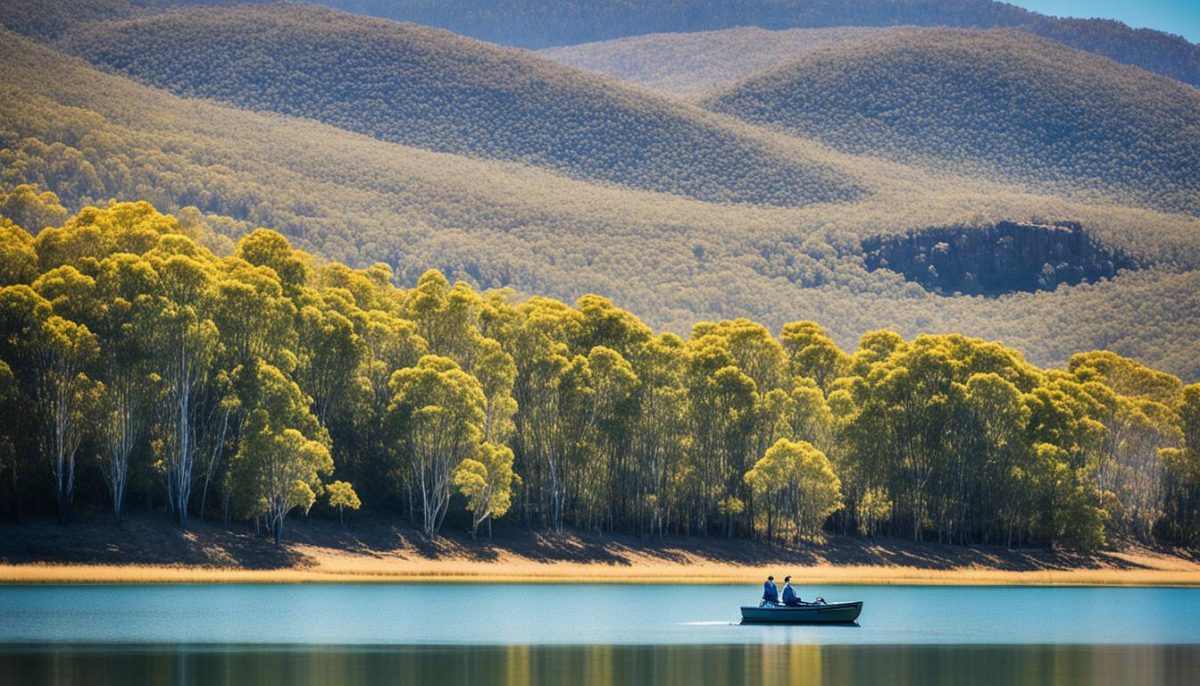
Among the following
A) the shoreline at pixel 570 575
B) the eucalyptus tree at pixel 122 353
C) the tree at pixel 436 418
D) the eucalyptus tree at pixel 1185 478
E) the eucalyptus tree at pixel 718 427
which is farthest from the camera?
the eucalyptus tree at pixel 1185 478

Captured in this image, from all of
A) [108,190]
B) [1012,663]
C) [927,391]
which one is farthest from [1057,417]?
[108,190]

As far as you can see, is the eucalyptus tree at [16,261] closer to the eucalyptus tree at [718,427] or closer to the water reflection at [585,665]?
the eucalyptus tree at [718,427]

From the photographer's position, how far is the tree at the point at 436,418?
3383 inches

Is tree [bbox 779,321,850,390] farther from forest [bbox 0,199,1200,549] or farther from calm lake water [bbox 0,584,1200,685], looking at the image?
calm lake water [bbox 0,584,1200,685]

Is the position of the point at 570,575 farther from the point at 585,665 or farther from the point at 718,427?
the point at 585,665

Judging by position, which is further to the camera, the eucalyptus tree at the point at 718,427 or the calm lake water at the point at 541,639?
the eucalyptus tree at the point at 718,427

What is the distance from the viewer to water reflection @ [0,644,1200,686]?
4091 centimetres

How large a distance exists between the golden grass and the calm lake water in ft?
3.84

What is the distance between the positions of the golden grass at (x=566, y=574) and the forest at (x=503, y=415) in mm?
3339

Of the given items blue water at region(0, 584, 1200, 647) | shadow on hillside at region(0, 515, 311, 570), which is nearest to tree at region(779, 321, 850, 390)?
blue water at region(0, 584, 1200, 647)

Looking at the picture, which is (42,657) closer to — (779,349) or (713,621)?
(713,621)

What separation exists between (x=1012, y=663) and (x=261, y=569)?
40824 mm

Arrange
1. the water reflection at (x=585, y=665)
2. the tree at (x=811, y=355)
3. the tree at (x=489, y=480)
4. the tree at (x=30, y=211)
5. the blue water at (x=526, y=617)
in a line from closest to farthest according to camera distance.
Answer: the water reflection at (x=585, y=665)
the blue water at (x=526, y=617)
the tree at (x=489, y=480)
the tree at (x=811, y=355)
the tree at (x=30, y=211)

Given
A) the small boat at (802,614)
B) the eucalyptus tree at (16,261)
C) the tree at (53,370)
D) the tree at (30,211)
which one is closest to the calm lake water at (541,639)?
the small boat at (802,614)
